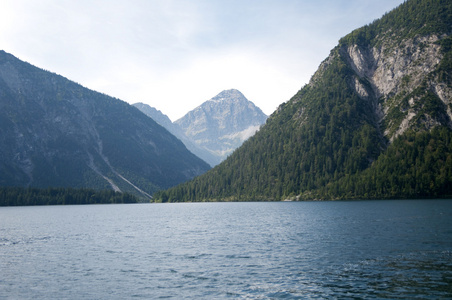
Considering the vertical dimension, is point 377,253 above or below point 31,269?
above

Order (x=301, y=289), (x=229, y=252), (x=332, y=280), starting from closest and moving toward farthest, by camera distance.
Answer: (x=301, y=289) < (x=332, y=280) < (x=229, y=252)

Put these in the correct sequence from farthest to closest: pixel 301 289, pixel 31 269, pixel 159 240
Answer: pixel 159 240 < pixel 31 269 < pixel 301 289

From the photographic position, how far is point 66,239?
285 ft

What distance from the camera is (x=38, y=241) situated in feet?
276

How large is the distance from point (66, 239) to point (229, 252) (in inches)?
1801

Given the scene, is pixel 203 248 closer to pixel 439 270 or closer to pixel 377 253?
pixel 377 253

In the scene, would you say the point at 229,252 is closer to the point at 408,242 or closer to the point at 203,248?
the point at 203,248

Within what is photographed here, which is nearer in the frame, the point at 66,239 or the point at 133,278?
the point at 133,278

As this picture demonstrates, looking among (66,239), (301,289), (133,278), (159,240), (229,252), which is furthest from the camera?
(66,239)

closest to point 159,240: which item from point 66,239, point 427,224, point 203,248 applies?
point 203,248

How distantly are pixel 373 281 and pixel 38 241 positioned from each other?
74.1m

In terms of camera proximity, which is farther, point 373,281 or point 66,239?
point 66,239

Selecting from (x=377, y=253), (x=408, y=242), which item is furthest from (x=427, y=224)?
(x=377, y=253)

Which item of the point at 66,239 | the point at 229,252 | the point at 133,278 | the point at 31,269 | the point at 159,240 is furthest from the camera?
the point at 66,239
